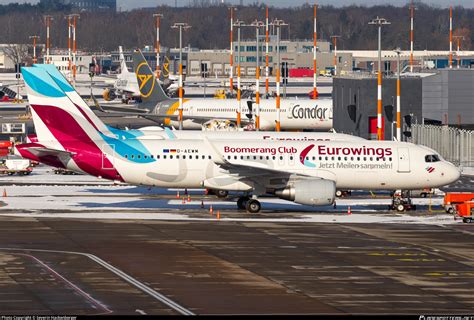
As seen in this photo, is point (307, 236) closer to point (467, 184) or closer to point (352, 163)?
point (352, 163)

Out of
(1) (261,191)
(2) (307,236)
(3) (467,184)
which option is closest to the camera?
(2) (307,236)

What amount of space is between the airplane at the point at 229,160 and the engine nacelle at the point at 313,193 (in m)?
0.05

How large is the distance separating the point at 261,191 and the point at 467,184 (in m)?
21.8

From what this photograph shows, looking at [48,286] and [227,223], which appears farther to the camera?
[227,223]

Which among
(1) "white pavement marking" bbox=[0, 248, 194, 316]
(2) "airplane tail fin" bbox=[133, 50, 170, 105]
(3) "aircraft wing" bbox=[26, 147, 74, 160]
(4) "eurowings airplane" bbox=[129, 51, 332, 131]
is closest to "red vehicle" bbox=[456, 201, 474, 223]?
(3) "aircraft wing" bbox=[26, 147, 74, 160]

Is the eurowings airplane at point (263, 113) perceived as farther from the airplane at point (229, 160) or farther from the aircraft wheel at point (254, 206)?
the aircraft wheel at point (254, 206)

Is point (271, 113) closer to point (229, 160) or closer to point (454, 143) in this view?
point (454, 143)

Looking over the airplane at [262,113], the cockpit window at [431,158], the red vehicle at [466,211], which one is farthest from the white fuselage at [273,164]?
the airplane at [262,113]

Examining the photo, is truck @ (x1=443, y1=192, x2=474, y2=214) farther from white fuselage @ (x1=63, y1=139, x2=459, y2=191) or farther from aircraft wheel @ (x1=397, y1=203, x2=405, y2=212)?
aircraft wheel @ (x1=397, y1=203, x2=405, y2=212)

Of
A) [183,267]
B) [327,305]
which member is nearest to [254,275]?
[183,267]

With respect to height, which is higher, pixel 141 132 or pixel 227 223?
pixel 141 132

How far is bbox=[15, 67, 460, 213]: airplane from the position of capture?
202 ft

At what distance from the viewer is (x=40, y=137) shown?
6300cm

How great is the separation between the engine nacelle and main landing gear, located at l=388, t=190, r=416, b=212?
18.2 feet
